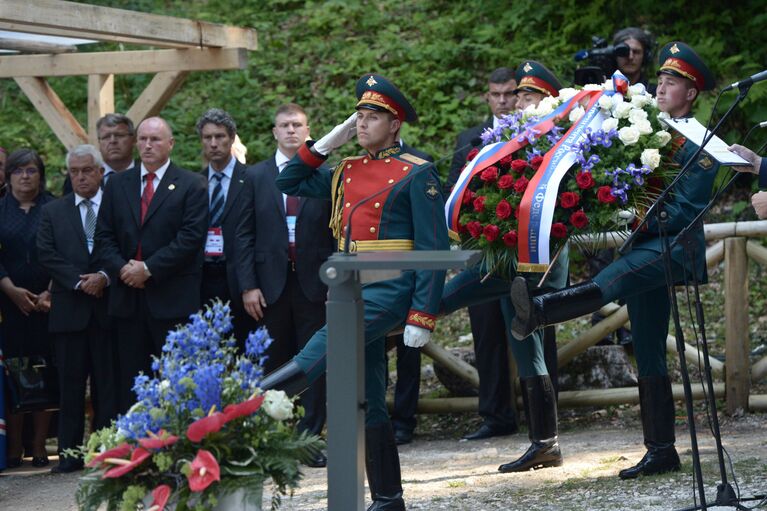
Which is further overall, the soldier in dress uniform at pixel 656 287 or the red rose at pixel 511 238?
the red rose at pixel 511 238

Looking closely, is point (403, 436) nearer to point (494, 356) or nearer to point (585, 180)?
point (494, 356)

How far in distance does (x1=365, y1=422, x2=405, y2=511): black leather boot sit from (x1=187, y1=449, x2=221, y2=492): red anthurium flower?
1.73m

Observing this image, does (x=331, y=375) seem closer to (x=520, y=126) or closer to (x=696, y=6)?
(x=520, y=126)

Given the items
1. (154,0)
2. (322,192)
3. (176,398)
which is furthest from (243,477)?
(154,0)

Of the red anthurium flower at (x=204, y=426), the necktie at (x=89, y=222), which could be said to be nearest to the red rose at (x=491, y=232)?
the red anthurium flower at (x=204, y=426)

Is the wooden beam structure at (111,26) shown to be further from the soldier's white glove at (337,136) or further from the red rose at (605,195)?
the red rose at (605,195)

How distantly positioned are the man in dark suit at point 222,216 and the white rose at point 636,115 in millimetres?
2789

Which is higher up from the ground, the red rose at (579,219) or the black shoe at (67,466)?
the red rose at (579,219)

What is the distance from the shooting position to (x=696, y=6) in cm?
1177

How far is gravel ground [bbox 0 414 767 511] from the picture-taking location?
5.27 meters

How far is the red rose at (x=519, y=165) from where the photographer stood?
546 cm

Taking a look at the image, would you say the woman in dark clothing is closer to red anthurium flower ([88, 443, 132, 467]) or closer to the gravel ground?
the gravel ground

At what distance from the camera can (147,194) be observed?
24.0 feet

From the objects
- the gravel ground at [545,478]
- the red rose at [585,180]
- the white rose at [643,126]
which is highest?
the white rose at [643,126]
